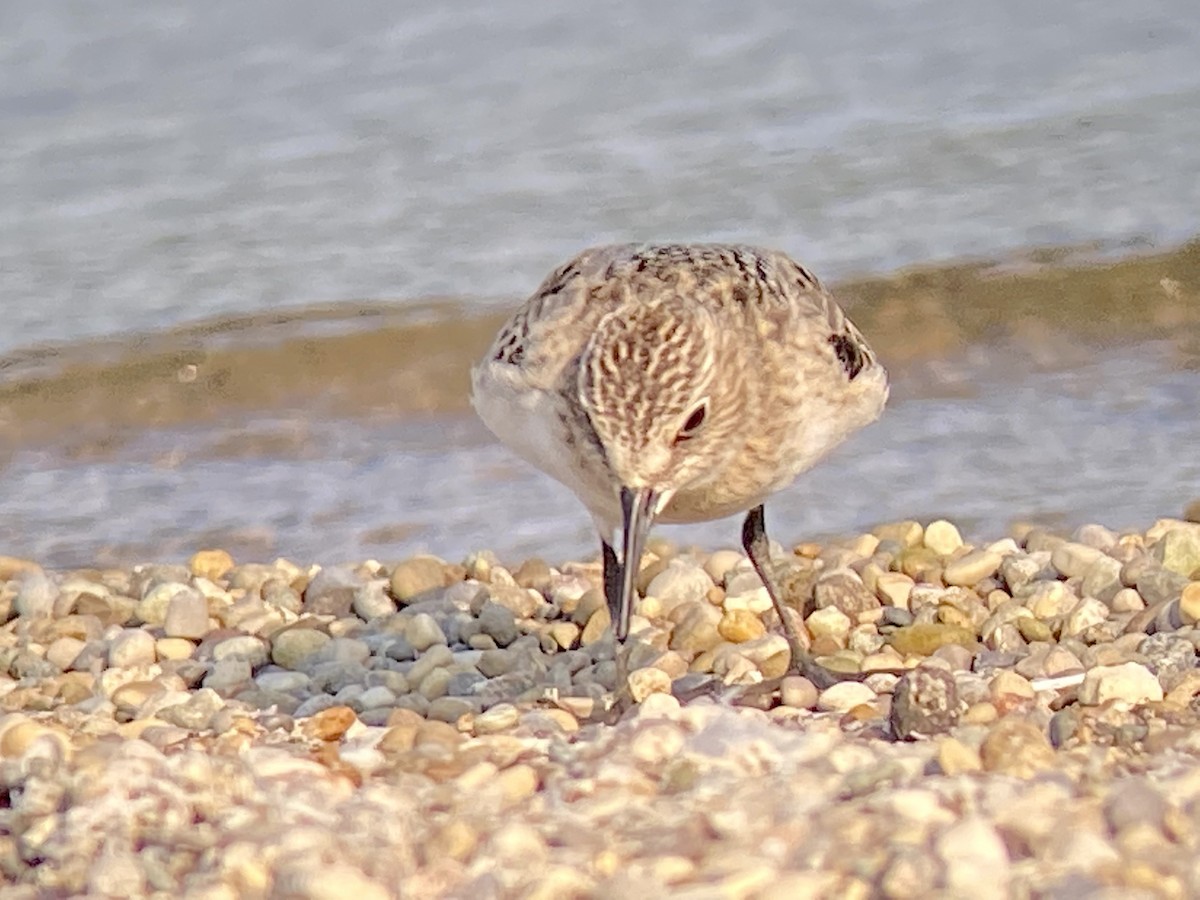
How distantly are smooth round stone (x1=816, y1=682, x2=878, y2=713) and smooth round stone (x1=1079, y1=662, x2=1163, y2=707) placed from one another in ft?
1.91

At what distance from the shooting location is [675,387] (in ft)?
16.3

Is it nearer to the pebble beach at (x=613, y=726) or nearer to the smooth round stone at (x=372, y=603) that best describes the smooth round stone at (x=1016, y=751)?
the pebble beach at (x=613, y=726)

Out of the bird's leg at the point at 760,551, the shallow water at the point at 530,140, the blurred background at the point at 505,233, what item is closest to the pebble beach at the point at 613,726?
the bird's leg at the point at 760,551

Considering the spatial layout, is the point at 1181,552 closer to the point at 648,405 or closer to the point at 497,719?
the point at 648,405

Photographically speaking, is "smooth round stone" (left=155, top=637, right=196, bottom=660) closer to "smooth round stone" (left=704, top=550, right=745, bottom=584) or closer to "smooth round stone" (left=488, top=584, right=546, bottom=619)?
"smooth round stone" (left=488, top=584, right=546, bottom=619)

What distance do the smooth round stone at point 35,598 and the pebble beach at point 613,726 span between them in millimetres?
11

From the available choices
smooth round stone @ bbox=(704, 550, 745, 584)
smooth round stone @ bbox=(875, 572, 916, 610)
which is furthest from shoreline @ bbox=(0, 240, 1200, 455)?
smooth round stone @ bbox=(875, 572, 916, 610)

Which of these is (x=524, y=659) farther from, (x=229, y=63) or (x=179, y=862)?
(x=229, y=63)

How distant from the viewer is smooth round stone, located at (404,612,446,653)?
6203 millimetres

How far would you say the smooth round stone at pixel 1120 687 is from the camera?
5.07m

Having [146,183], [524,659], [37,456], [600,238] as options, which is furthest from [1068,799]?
[146,183]

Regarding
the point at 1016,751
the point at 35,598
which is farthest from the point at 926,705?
the point at 35,598

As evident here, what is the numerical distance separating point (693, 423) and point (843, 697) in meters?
0.88

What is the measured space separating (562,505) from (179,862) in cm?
383
